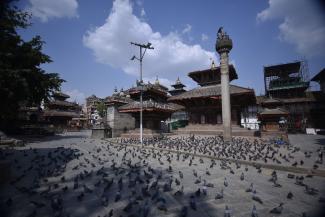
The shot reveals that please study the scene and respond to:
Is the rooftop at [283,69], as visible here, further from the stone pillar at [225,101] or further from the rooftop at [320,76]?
Result: the stone pillar at [225,101]

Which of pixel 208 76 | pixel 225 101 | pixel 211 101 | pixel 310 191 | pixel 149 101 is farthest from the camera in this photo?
pixel 208 76

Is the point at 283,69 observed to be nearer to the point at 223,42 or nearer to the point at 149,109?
the point at 223,42

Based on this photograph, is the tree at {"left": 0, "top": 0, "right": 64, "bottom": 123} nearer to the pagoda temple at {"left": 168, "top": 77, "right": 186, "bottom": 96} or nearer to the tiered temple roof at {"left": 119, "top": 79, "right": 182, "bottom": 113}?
the tiered temple roof at {"left": 119, "top": 79, "right": 182, "bottom": 113}

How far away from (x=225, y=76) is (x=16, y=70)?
15.4 m

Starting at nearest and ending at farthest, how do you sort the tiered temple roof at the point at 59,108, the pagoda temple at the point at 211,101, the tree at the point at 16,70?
the tree at the point at 16,70 → the pagoda temple at the point at 211,101 → the tiered temple roof at the point at 59,108

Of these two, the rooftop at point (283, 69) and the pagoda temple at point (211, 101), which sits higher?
the rooftop at point (283, 69)

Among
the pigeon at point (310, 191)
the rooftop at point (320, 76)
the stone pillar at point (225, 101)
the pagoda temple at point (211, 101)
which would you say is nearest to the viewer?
the pigeon at point (310, 191)

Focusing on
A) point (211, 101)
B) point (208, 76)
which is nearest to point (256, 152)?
point (211, 101)

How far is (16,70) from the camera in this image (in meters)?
11.5

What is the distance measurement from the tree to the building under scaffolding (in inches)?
1254

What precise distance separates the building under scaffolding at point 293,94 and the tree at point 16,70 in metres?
31.9

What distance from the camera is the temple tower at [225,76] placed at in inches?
669

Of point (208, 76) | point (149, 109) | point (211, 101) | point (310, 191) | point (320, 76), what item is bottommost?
point (310, 191)

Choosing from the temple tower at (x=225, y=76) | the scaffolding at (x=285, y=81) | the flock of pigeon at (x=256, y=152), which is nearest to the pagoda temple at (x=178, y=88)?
the scaffolding at (x=285, y=81)
